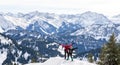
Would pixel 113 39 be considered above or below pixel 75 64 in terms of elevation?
above

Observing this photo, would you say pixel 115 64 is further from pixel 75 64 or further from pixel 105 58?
pixel 75 64

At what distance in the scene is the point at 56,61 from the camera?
50.5 meters

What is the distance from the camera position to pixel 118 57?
153 feet

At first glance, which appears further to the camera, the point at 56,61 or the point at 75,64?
the point at 56,61

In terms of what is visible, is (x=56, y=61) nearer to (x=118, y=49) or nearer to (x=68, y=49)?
(x=68, y=49)

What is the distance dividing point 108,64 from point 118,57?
1634 mm

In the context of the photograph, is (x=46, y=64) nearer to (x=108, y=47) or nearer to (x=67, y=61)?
(x=67, y=61)

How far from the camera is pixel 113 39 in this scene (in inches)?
1882

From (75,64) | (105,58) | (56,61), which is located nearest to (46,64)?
(56,61)

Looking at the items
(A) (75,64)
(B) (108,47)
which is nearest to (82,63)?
(A) (75,64)

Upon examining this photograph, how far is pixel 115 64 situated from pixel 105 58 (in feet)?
5.05

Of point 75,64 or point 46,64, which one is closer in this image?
point 75,64

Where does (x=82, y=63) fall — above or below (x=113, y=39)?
below

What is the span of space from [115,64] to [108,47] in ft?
8.02
